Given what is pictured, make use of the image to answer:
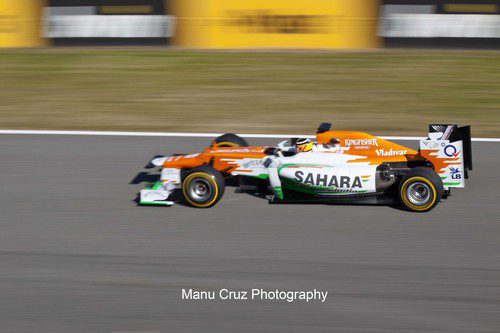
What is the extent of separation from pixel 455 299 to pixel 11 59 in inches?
449

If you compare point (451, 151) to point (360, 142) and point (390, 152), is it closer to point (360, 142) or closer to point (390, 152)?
point (390, 152)

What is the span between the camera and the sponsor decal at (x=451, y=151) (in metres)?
6.84

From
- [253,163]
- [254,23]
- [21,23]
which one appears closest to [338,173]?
[253,163]

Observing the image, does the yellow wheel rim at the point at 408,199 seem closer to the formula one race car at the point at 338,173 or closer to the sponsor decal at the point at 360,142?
the formula one race car at the point at 338,173

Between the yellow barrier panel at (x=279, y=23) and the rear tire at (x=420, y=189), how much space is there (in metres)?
7.33

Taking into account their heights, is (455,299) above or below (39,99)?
below

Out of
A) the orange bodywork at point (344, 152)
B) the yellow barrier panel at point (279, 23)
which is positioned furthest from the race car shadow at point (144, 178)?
the yellow barrier panel at point (279, 23)

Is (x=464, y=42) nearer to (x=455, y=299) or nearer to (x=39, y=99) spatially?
(x=39, y=99)

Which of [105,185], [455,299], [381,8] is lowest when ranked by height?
[455,299]

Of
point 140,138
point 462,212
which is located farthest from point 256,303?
point 140,138

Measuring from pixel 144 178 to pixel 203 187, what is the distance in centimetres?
126

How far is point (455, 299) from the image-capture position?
5168mm

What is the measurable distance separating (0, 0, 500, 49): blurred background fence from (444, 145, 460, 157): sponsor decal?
705 centimetres

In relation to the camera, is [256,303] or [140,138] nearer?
[256,303]
